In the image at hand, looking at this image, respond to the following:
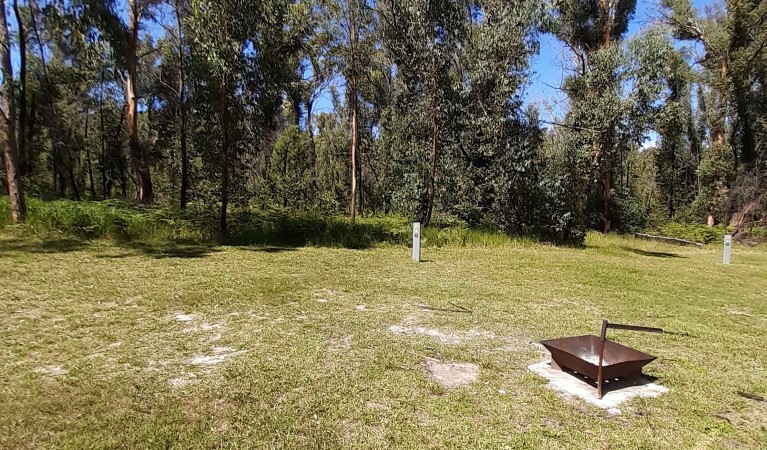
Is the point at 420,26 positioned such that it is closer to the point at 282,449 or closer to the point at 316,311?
the point at 316,311

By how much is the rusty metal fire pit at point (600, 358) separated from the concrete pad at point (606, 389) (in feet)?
0.19

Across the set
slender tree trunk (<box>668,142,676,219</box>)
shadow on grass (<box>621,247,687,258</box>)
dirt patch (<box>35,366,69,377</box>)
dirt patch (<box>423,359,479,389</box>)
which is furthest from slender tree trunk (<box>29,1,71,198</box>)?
slender tree trunk (<box>668,142,676,219</box>)

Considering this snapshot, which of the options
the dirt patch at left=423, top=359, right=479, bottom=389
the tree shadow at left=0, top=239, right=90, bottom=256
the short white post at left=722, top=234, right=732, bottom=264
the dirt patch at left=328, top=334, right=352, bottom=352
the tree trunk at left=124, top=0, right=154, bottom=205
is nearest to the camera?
the dirt patch at left=423, top=359, right=479, bottom=389

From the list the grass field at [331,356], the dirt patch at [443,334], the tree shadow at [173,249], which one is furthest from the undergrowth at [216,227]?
the dirt patch at [443,334]

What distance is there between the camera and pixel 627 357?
304 cm

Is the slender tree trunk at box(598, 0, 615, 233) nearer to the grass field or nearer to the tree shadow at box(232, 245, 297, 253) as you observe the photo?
the grass field

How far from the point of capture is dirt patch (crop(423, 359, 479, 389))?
119 inches

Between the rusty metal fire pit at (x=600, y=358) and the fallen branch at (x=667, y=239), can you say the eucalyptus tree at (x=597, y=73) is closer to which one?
the fallen branch at (x=667, y=239)

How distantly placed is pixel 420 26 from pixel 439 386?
10350mm

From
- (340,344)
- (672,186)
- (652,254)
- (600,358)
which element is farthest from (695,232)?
(340,344)

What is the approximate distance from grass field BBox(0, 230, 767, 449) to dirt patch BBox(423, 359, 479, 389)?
0.09m

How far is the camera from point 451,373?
3191mm

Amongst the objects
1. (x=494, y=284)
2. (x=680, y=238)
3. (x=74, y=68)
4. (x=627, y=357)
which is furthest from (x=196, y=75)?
(x=680, y=238)

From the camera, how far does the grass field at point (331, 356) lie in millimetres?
2367
